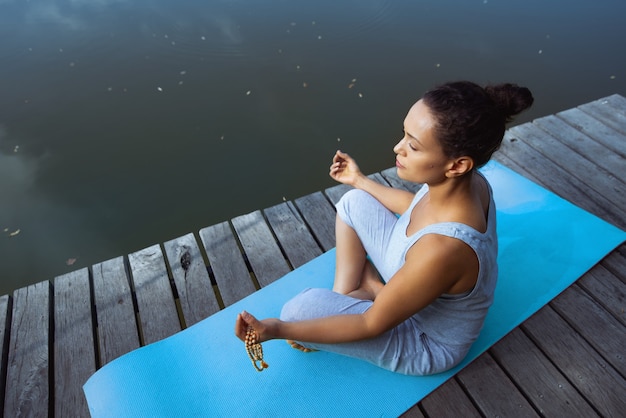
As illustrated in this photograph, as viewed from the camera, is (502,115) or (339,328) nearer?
(502,115)

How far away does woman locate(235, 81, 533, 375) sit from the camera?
1262mm

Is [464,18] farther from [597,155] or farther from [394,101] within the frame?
[597,155]

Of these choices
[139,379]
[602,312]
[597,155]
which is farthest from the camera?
[597,155]

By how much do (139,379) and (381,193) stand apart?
1.26 meters

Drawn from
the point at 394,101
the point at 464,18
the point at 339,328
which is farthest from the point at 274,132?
the point at 464,18

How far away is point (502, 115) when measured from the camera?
1276 millimetres

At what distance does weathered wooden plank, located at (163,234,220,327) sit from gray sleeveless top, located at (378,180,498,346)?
895mm

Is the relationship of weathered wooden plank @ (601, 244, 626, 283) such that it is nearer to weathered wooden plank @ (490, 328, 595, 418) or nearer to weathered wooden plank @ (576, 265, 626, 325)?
weathered wooden plank @ (576, 265, 626, 325)

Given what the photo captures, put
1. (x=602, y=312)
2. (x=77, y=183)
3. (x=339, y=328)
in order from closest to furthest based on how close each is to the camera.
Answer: (x=339, y=328)
(x=602, y=312)
(x=77, y=183)

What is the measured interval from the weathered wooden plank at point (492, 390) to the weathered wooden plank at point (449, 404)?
3 cm

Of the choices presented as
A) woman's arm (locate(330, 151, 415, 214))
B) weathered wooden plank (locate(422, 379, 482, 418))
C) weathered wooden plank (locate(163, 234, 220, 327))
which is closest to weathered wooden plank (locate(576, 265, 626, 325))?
weathered wooden plank (locate(422, 379, 482, 418))

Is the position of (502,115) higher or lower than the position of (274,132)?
higher

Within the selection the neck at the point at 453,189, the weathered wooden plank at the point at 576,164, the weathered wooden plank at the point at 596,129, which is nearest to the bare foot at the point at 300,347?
the neck at the point at 453,189

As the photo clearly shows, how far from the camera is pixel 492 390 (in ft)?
5.67
